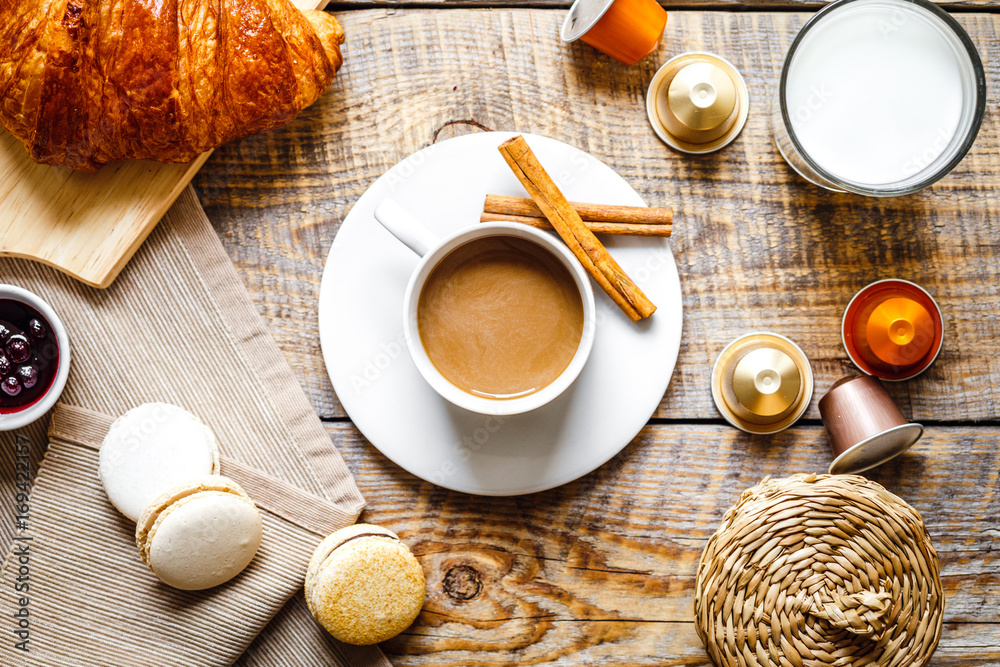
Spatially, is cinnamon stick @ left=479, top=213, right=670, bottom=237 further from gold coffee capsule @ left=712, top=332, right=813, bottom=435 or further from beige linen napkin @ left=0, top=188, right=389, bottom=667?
beige linen napkin @ left=0, top=188, right=389, bottom=667

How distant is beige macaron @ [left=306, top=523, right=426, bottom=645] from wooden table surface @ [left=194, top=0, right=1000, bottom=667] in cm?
8

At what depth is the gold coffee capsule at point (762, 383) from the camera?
111 cm

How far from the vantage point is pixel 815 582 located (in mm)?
982

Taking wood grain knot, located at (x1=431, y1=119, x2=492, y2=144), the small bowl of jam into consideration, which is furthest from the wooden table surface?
the small bowl of jam

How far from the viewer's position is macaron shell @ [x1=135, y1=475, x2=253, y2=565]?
42.5 inches

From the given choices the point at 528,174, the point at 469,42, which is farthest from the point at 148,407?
the point at 469,42

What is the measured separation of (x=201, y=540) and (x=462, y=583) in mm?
452

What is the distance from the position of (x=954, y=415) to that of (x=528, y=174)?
915mm

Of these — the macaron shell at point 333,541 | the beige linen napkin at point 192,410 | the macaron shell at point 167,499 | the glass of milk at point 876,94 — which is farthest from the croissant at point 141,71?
the glass of milk at point 876,94

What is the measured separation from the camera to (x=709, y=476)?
1.20 metres

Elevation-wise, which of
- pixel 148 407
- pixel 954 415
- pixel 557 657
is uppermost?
pixel 148 407

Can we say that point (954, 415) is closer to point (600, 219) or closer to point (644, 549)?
point (644, 549)

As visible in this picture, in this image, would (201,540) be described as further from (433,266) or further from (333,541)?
(433,266)

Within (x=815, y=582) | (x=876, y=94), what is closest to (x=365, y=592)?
(x=815, y=582)
